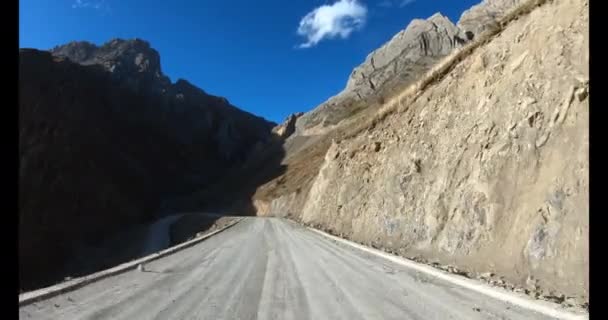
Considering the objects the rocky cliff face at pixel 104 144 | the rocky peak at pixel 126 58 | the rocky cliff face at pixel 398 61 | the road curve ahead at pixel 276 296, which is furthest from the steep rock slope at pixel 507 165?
the rocky peak at pixel 126 58

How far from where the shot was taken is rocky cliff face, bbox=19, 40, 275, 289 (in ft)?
172

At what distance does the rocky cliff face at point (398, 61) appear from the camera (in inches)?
3984

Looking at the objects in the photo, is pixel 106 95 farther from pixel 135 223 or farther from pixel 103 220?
pixel 103 220

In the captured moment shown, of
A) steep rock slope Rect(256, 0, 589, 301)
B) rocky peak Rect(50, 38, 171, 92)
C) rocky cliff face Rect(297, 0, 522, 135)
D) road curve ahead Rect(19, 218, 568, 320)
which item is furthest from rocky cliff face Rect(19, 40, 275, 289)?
rocky cliff face Rect(297, 0, 522, 135)

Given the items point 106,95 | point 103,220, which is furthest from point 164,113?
point 103,220

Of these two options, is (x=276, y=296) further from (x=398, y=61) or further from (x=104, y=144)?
(x=398, y=61)

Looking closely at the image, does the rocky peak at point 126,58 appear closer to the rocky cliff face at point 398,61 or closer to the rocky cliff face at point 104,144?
the rocky cliff face at point 104,144

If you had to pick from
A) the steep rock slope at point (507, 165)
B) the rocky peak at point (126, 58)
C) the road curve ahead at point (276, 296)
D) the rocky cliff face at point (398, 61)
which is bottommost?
the road curve ahead at point (276, 296)

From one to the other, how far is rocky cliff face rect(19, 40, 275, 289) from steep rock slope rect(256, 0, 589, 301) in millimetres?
31204

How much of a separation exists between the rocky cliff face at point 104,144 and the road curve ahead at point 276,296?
99.6 ft

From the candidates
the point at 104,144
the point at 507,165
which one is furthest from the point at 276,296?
the point at 104,144

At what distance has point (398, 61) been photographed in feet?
376

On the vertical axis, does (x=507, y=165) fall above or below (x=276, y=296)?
above

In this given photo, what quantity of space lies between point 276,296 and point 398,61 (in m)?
112
